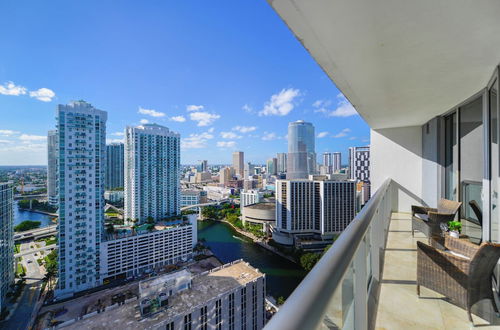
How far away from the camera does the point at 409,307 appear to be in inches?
64.5

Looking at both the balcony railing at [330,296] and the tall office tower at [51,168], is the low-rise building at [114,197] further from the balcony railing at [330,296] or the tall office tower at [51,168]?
the balcony railing at [330,296]

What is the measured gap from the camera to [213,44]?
12852 millimetres

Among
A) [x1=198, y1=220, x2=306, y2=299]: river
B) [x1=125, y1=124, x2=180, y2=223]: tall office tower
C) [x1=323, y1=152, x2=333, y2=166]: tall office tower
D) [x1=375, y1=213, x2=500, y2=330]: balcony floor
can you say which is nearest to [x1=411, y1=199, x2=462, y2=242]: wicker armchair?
[x1=375, y1=213, x2=500, y2=330]: balcony floor

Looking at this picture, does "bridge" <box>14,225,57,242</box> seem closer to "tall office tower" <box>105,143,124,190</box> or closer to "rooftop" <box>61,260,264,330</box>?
"tall office tower" <box>105,143,124,190</box>

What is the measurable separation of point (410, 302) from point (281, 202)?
20258mm

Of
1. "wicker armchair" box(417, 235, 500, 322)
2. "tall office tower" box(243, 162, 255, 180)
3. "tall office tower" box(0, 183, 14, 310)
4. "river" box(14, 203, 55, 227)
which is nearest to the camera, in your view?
"wicker armchair" box(417, 235, 500, 322)

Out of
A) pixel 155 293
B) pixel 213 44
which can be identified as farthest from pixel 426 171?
pixel 213 44

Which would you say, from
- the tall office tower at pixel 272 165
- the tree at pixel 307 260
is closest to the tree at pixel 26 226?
the tree at pixel 307 260

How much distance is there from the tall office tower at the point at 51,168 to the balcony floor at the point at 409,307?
31.1m

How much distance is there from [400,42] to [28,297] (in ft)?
69.8

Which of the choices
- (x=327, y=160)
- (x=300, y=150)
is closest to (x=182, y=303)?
(x=300, y=150)

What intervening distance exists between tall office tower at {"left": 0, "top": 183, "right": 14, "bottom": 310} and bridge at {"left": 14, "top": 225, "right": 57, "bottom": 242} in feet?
28.3

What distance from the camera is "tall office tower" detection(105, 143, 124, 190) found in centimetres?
3547

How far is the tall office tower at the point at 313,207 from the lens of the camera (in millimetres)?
20516
